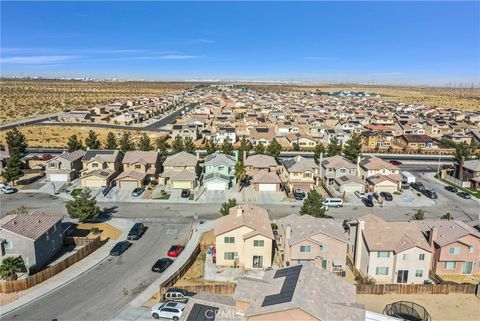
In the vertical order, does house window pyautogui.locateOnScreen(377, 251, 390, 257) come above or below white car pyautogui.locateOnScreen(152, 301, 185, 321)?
above

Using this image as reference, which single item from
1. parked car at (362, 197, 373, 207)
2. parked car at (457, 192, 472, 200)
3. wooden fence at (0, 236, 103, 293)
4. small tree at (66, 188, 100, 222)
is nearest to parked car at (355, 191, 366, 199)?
parked car at (362, 197, 373, 207)

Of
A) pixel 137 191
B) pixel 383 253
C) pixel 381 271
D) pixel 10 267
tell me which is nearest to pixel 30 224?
pixel 10 267

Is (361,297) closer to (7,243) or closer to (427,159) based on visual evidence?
(7,243)

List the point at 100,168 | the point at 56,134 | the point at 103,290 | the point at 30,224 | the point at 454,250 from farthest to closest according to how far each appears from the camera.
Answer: the point at 56,134 < the point at 100,168 < the point at 30,224 < the point at 454,250 < the point at 103,290

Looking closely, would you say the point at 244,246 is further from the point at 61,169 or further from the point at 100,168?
the point at 61,169

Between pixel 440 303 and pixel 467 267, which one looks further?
pixel 467 267

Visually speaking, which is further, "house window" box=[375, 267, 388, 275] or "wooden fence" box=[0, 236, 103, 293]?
"house window" box=[375, 267, 388, 275]

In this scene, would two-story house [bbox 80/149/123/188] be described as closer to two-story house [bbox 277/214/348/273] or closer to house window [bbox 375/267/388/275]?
two-story house [bbox 277/214/348/273]

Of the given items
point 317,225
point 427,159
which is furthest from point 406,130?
point 317,225
